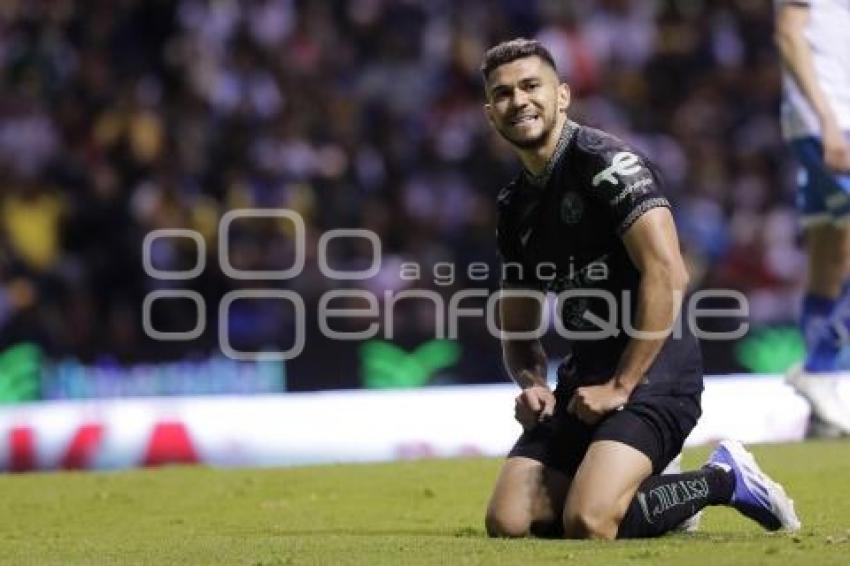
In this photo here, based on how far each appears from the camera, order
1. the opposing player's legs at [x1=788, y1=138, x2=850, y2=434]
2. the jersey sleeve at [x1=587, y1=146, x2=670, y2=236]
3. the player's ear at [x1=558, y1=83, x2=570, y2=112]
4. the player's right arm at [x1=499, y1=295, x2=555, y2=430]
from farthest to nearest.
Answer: the opposing player's legs at [x1=788, y1=138, x2=850, y2=434], the player's right arm at [x1=499, y1=295, x2=555, y2=430], the player's ear at [x1=558, y1=83, x2=570, y2=112], the jersey sleeve at [x1=587, y1=146, x2=670, y2=236]

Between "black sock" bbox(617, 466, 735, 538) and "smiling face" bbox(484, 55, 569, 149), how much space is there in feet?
4.18

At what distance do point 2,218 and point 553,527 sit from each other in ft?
28.3

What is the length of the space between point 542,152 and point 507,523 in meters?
1.33

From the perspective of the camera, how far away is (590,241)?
22.0 ft

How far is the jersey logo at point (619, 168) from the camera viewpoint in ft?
21.3

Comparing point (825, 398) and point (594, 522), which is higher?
point (594, 522)

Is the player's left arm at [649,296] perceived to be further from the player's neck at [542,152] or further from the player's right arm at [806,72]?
the player's right arm at [806,72]

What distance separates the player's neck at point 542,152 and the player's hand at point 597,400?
82cm

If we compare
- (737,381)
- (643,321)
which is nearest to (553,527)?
(643,321)

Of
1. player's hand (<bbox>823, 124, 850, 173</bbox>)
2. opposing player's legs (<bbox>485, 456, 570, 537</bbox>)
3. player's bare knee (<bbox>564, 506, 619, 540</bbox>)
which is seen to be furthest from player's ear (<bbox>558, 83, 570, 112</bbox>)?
player's hand (<bbox>823, 124, 850, 173</bbox>)

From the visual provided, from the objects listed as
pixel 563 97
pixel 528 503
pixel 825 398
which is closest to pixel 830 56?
pixel 825 398

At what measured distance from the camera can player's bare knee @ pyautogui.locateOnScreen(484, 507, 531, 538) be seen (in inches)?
261

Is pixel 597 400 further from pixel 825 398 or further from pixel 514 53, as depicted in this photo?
pixel 825 398

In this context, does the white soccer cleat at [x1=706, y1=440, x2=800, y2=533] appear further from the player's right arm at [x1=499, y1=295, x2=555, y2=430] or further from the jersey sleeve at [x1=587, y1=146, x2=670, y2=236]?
the jersey sleeve at [x1=587, y1=146, x2=670, y2=236]
